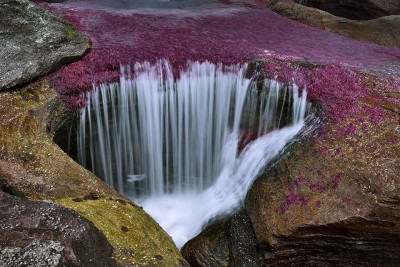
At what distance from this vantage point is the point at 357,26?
636 inches

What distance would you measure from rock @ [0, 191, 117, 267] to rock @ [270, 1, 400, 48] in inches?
571

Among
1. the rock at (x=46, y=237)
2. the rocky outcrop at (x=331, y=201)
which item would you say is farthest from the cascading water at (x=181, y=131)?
the rock at (x=46, y=237)

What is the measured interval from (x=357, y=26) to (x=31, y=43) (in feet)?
41.6

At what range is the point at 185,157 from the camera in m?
10.5

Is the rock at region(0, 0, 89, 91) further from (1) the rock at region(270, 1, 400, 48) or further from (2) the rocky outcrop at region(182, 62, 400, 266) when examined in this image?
(1) the rock at region(270, 1, 400, 48)

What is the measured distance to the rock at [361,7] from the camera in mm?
19578

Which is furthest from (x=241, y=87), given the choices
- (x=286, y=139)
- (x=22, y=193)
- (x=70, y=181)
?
(x=22, y=193)

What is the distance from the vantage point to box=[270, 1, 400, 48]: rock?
15.8m

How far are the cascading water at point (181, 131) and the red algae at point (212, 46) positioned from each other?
446 millimetres

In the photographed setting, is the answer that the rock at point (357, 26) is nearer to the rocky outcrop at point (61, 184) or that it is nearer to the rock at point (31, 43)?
the rock at point (31, 43)

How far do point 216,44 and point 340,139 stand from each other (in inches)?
208

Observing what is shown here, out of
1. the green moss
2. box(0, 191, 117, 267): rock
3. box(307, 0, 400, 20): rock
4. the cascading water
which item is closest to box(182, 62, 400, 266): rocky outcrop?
the cascading water

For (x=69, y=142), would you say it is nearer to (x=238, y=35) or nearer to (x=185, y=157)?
(x=185, y=157)

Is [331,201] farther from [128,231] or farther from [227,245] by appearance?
[128,231]
